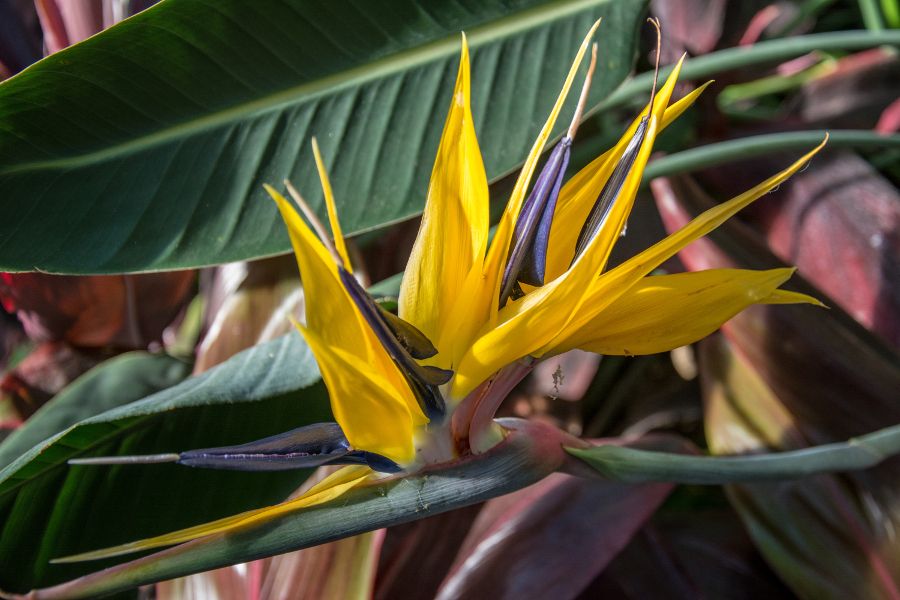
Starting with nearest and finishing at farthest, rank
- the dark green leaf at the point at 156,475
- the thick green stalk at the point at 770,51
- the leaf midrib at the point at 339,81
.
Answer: the dark green leaf at the point at 156,475
the leaf midrib at the point at 339,81
the thick green stalk at the point at 770,51

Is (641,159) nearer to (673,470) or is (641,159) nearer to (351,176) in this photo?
(673,470)

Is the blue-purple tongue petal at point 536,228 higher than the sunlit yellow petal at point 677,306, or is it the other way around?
the blue-purple tongue petal at point 536,228

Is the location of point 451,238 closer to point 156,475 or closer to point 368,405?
point 368,405

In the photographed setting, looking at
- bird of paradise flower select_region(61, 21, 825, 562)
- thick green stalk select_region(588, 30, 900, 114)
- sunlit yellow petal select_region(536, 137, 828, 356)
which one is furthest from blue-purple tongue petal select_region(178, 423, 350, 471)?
thick green stalk select_region(588, 30, 900, 114)

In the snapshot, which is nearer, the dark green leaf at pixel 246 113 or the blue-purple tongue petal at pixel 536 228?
the blue-purple tongue petal at pixel 536 228

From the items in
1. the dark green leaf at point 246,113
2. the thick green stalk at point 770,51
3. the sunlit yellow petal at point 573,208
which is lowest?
the sunlit yellow petal at point 573,208

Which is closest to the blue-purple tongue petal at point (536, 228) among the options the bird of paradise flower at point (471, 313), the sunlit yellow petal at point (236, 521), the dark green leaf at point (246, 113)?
the bird of paradise flower at point (471, 313)

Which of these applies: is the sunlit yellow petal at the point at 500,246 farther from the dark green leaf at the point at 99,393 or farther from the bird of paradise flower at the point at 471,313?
the dark green leaf at the point at 99,393
